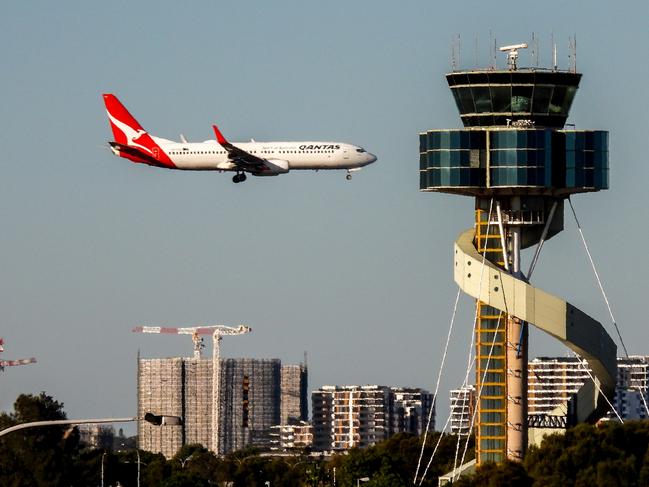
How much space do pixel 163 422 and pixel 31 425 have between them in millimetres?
7747

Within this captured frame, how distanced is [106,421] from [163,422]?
4.12 m

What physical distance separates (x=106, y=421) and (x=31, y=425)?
6868mm

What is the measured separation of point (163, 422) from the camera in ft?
391

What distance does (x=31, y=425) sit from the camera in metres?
116

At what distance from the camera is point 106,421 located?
12156 centimetres
